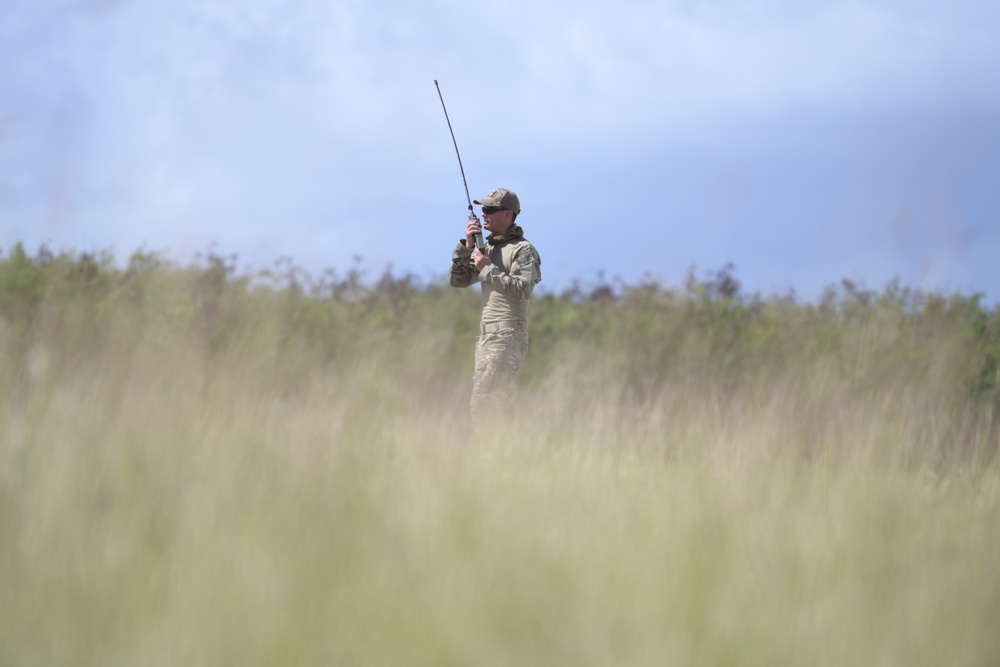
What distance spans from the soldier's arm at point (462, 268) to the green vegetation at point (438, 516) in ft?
1.85

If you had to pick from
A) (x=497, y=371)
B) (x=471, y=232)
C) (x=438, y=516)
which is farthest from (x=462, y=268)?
(x=438, y=516)

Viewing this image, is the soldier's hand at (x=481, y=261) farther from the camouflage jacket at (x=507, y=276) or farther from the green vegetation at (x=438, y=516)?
the green vegetation at (x=438, y=516)

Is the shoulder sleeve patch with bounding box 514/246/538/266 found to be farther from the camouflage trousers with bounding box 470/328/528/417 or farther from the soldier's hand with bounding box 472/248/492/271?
the camouflage trousers with bounding box 470/328/528/417

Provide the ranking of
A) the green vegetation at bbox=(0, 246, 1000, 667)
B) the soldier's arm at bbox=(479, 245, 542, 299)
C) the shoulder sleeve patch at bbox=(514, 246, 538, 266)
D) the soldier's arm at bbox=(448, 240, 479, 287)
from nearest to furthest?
the green vegetation at bbox=(0, 246, 1000, 667)
the soldier's arm at bbox=(479, 245, 542, 299)
the shoulder sleeve patch at bbox=(514, 246, 538, 266)
the soldier's arm at bbox=(448, 240, 479, 287)

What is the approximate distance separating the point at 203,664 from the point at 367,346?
7546 mm

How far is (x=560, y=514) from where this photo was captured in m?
5.36

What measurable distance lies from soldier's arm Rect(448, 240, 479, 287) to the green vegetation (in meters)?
0.56

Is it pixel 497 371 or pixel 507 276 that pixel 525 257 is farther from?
pixel 497 371

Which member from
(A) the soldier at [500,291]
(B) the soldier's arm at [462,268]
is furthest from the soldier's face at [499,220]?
(B) the soldier's arm at [462,268]

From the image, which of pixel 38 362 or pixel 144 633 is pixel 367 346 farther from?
pixel 144 633

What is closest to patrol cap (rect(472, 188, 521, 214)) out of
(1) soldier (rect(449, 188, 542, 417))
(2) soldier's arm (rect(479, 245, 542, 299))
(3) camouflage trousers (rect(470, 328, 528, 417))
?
(1) soldier (rect(449, 188, 542, 417))

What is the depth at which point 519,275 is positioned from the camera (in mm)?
8555

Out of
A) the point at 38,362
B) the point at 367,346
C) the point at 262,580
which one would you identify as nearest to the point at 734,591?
the point at 262,580

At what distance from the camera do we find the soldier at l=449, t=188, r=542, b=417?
8.48 meters
